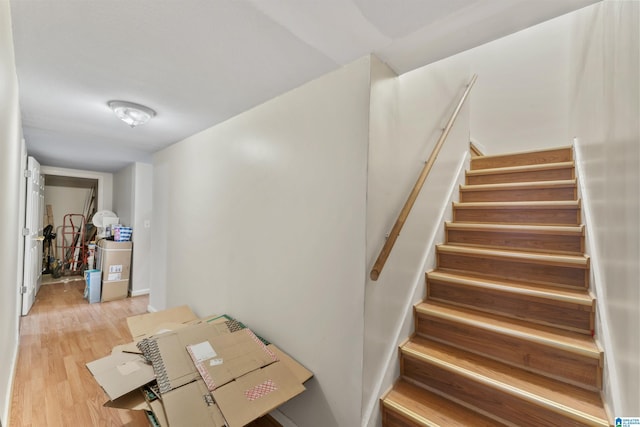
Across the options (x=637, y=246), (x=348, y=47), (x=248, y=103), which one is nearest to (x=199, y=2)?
(x=348, y=47)

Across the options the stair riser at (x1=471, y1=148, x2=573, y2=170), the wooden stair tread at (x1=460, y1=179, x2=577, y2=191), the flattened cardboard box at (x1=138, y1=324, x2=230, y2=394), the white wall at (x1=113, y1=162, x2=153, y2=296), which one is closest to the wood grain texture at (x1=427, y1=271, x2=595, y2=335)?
the wooden stair tread at (x1=460, y1=179, x2=577, y2=191)

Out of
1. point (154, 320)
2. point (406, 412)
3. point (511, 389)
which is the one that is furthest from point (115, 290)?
point (511, 389)

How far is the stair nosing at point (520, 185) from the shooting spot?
222 cm

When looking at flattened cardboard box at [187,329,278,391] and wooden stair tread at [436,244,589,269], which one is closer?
flattened cardboard box at [187,329,278,391]

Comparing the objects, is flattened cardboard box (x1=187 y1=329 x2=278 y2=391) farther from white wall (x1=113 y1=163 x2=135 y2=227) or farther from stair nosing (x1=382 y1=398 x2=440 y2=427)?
white wall (x1=113 y1=163 x2=135 y2=227)

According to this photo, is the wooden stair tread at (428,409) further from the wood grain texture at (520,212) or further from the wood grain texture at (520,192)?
the wood grain texture at (520,192)

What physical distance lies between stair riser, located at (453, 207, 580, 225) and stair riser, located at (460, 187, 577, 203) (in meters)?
0.21

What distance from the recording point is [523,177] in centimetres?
257

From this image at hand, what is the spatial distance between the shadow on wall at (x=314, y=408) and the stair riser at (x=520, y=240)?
164 cm

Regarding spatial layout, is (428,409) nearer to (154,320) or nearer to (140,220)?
(154,320)

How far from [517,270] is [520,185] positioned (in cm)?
88

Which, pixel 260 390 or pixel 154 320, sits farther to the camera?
pixel 154 320

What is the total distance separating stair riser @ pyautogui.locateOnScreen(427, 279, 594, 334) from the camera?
1.57 meters

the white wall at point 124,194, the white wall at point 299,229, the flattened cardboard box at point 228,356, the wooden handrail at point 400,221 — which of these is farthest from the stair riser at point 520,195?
the white wall at point 124,194
